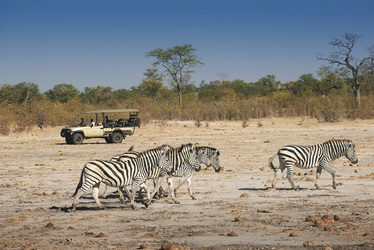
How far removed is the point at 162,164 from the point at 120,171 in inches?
46.3

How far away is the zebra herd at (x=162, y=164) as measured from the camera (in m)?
10.6

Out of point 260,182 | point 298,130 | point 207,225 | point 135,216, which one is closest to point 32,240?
point 135,216

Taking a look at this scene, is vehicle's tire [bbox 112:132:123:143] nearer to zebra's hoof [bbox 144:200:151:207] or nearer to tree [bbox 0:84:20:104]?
zebra's hoof [bbox 144:200:151:207]

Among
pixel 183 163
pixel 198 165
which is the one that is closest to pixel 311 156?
pixel 198 165

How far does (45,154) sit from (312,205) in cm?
1773

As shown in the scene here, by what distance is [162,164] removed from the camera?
11555 mm

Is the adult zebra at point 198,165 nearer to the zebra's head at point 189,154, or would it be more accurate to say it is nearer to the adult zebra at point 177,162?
the adult zebra at point 177,162

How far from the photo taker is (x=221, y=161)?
20.5 meters

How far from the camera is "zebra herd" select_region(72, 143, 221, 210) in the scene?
34.7ft

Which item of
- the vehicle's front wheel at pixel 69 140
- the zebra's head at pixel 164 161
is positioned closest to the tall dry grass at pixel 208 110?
the vehicle's front wheel at pixel 69 140

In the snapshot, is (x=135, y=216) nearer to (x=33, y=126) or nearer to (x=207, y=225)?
(x=207, y=225)

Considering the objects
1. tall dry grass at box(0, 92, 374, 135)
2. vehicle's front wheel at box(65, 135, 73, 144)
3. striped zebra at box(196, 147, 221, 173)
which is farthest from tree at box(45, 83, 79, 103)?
striped zebra at box(196, 147, 221, 173)

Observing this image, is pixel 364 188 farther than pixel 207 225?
Yes

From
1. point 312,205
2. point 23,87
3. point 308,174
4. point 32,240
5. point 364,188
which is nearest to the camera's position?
point 32,240
